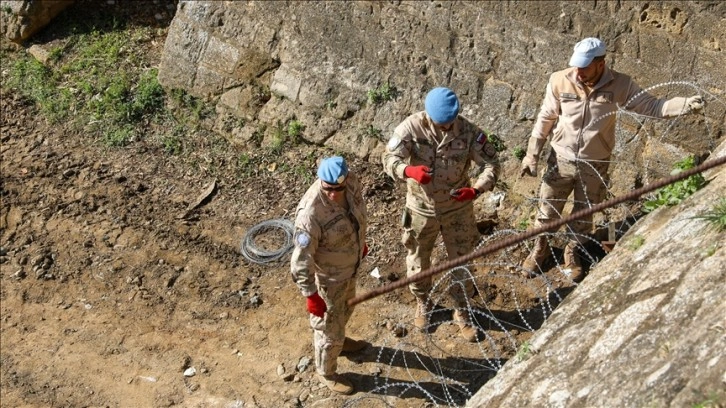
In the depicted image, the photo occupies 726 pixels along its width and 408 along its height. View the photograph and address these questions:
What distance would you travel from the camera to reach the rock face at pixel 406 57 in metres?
6.57

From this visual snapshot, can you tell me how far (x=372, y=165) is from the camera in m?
7.98

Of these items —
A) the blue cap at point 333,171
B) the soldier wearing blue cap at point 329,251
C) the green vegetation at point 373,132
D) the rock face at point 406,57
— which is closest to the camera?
the blue cap at point 333,171

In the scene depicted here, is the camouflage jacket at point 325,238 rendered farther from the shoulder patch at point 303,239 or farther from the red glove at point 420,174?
the red glove at point 420,174

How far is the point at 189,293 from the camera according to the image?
714 centimetres

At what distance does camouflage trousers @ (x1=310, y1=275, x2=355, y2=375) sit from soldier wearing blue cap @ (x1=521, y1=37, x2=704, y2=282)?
123 cm

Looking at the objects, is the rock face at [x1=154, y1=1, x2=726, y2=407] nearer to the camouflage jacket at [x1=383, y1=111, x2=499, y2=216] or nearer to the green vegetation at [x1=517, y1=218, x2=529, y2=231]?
the green vegetation at [x1=517, y1=218, x2=529, y2=231]

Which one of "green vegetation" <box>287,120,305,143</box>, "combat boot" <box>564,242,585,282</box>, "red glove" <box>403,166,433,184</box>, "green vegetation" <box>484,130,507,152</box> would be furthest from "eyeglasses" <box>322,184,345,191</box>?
"green vegetation" <box>287,120,305,143</box>

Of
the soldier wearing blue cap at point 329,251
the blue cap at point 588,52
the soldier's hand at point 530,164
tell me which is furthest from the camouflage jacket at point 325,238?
the blue cap at point 588,52

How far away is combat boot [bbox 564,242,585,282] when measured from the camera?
6.58 meters

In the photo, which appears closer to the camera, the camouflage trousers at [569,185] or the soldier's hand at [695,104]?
the soldier's hand at [695,104]

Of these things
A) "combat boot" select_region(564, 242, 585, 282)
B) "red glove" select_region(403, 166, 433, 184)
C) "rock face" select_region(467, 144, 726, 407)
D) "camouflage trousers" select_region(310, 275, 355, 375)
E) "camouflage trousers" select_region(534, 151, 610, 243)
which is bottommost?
"camouflage trousers" select_region(310, 275, 355, 375)

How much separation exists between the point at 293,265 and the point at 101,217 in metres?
3.26

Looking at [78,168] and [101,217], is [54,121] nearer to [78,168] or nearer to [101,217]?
[78,168]

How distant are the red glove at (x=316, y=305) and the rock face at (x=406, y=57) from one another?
9.05 ft
